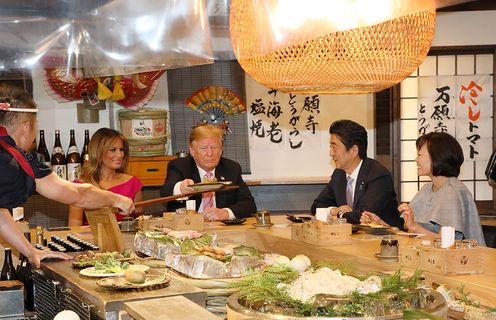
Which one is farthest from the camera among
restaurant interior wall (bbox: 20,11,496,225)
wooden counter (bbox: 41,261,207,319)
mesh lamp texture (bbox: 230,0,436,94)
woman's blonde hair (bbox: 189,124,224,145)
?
restaurant interior wall (bbox: 20,11,496,225)

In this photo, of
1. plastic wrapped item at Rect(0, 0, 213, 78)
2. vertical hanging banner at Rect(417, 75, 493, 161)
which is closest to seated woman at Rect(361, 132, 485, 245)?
plastic wrapped item at Rect(0, 0, 213, 78)


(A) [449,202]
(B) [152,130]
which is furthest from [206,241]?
(B) [152,130]

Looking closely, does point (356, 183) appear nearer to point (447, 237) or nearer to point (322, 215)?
point (322, 215)

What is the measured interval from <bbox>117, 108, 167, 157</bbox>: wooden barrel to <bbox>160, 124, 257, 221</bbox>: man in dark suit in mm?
1428

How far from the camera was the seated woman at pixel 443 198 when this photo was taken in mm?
4750

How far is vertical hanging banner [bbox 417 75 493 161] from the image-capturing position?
792 cm

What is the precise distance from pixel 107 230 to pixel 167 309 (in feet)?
4.88

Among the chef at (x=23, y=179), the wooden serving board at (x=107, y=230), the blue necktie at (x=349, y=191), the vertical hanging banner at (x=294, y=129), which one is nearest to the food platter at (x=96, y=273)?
the chef at (x=23, y=179)

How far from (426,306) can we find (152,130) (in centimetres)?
515

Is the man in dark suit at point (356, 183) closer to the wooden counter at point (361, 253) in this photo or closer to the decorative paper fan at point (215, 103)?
the wooden counter at point (361, 253)

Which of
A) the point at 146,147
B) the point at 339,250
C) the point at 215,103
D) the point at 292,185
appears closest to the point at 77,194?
the point at 339,250

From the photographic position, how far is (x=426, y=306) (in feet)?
7.65

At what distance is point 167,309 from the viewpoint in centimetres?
246

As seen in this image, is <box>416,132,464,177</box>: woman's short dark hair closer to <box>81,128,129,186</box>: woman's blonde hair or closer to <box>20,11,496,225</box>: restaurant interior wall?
<box>81,128,129,186</box>: woman's blonde hair
